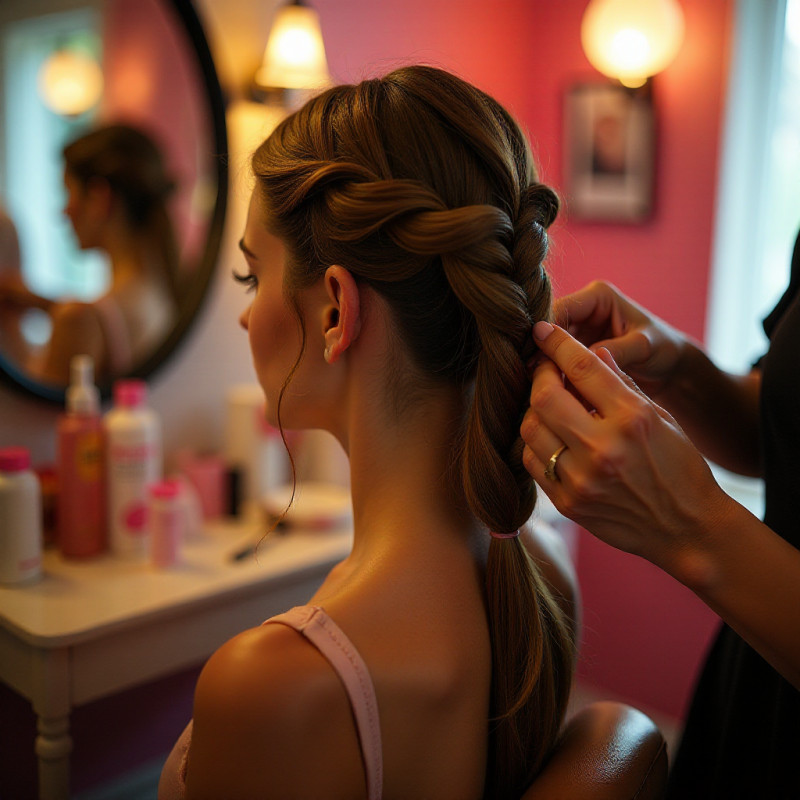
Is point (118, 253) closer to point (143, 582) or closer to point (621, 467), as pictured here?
point (143, 582)

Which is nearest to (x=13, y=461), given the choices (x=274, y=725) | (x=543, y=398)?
(x=274, y=725)

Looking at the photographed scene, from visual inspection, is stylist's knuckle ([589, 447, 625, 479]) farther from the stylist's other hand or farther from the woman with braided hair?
the stylist's other hand

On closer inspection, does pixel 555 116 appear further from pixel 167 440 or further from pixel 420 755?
pixel 420 755

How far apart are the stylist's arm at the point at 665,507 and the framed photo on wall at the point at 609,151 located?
66.4 inches

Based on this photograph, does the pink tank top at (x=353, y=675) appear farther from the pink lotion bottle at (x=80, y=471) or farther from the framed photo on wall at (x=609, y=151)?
the framed photo on wall at (x=609, y=151)

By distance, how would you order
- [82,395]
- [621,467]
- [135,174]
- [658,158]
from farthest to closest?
[658,158] < [135,174] < [82,395] < [621,467]

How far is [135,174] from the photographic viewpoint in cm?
161

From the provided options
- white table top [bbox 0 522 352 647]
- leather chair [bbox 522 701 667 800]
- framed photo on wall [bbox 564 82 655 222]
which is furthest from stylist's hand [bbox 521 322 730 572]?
framed photo on wall [bbox 564 82 655 222]

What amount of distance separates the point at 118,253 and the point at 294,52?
536 millimetres

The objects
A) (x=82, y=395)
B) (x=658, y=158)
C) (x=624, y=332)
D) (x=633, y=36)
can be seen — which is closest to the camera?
(x=624, y=332)

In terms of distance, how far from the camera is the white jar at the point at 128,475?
55.5 inches

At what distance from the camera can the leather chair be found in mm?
750

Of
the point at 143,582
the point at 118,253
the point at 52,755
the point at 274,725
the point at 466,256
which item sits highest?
the point at 466,256

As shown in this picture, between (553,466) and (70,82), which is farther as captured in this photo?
(70,82)
